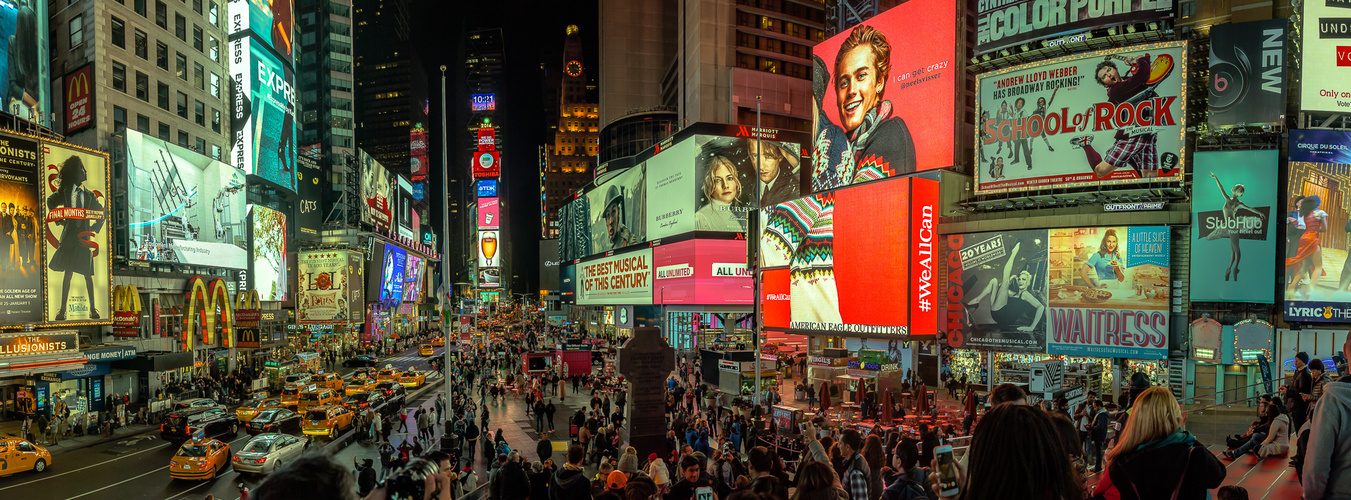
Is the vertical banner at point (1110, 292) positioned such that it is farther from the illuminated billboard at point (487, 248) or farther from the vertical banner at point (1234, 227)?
the illuminated billboard at point (487, 248)

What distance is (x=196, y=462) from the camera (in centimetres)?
1992

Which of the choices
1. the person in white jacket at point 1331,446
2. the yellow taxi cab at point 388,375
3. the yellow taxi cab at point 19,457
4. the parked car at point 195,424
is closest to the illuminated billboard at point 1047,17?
the person in white jacket at point 1331,446

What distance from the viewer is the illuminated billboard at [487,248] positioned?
91.8 m

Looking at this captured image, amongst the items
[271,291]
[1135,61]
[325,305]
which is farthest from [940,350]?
[325,305]

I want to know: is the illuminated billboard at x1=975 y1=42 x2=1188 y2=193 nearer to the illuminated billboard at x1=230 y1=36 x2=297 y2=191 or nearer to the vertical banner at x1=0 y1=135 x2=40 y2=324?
the vertical banner at x1=0 y1=135 x2=40 y2=324

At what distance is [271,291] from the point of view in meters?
57.8

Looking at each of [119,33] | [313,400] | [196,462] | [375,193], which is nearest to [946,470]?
[196,462]

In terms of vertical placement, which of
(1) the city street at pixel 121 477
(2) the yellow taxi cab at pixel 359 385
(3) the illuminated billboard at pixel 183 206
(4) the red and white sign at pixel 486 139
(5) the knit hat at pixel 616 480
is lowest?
(1) the city street at pixel 121 477

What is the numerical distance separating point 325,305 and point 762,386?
53.4 m

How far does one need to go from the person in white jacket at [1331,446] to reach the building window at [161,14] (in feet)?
176

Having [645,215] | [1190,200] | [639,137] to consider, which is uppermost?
[639,137]

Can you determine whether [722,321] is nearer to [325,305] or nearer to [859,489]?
[325,305]

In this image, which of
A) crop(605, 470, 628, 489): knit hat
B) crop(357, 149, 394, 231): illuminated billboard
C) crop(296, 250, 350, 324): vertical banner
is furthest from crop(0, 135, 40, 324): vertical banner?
crop(357, 149, 394, 231): illuminated billboard

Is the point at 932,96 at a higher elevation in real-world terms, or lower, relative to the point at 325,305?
higher
